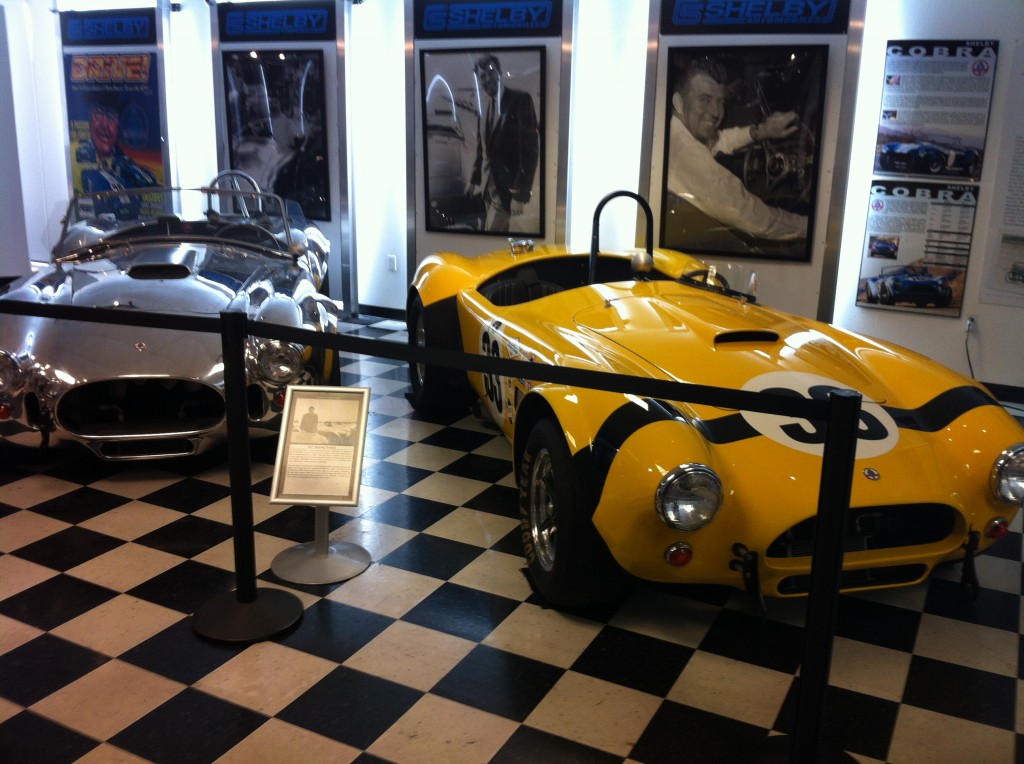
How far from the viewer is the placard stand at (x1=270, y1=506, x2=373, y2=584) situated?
117 inches

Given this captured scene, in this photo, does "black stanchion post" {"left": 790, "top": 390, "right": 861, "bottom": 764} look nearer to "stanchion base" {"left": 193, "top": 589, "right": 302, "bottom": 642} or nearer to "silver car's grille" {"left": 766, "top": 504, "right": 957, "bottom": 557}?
"silver car's grille" {"left": 766, "top": 504, "right": 957, "bottom": 557}

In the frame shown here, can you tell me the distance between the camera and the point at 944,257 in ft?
18.4

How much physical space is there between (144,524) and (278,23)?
544cm

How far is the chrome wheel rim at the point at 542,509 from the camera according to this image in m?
2.83

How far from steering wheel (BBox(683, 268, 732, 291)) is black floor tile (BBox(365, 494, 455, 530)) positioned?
1.51 meters

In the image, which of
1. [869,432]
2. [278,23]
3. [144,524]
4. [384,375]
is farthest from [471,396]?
[278,23]

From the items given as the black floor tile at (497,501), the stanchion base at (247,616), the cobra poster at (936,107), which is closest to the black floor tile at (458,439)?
the black floor tile at (497,501)

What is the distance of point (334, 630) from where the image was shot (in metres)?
2.65

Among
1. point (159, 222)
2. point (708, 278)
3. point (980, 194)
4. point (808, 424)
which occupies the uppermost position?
point (980, 194)

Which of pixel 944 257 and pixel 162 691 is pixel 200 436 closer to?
pixel 162 691

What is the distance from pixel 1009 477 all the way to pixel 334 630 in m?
→ 2.06

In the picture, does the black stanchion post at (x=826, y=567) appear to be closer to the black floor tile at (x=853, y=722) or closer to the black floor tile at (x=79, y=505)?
the black floor tile at (x=853, y=722)

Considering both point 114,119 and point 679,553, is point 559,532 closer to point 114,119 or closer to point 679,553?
point 679,553

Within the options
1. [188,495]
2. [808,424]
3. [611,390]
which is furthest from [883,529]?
[188,495]
